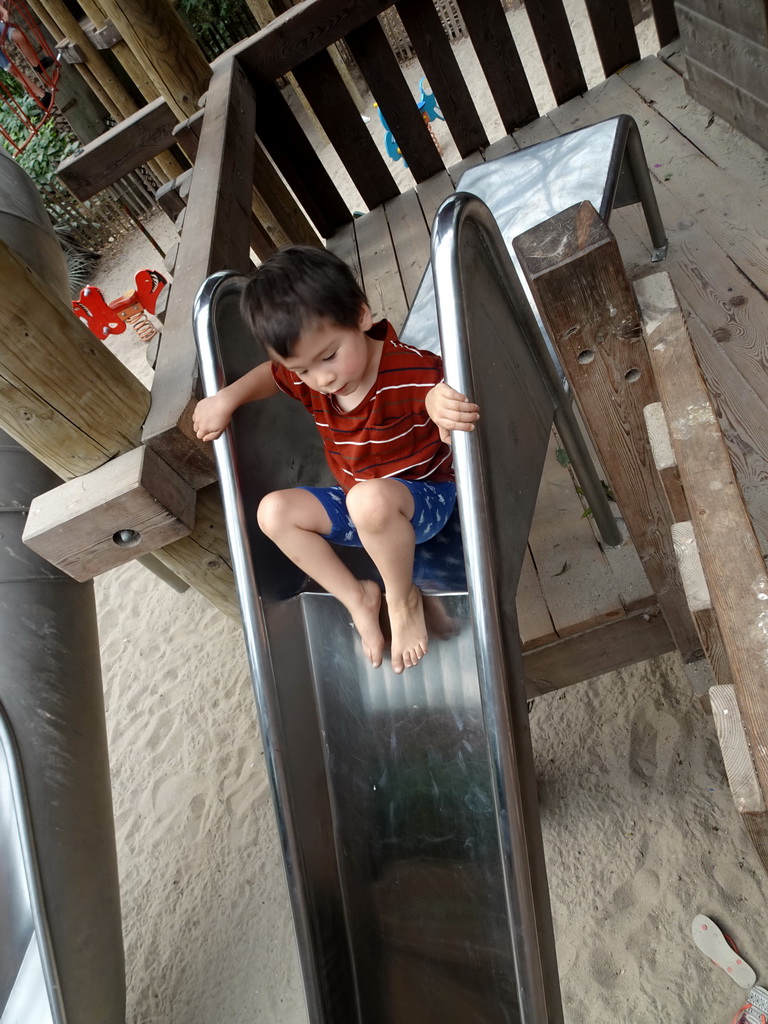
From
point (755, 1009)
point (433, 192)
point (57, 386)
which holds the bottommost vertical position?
point (755, 1009)

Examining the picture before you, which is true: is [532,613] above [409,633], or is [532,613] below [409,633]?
below

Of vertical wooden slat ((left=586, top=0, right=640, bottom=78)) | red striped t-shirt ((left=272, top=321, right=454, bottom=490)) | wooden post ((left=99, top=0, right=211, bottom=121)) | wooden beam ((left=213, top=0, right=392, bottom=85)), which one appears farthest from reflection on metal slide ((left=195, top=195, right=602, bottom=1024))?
vertical wooden slat ((left=586, top=0, right=640, bottom=78))

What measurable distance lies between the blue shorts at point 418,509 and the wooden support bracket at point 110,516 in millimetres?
369

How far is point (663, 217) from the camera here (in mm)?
2732

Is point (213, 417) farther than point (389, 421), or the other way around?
point (213, 417)

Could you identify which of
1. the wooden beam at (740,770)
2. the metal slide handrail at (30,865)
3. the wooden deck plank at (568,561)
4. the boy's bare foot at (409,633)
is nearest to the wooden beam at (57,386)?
the boy's bare foot at (409,633)

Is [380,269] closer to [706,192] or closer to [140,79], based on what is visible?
[706,192]

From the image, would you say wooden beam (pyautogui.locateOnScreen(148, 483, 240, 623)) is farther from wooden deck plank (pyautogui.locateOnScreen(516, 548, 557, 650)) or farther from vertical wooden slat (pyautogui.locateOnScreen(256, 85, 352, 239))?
vertical wooden slat (pyautogui.locateOnScreen(256, 85, 352, 239))

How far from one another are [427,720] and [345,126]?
9.51ft

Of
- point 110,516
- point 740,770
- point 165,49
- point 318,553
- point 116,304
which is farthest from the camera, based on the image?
point 116,304

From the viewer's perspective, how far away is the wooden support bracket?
167 centimetres

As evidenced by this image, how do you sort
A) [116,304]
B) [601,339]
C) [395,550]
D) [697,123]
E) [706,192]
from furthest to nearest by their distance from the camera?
[116,304]
[697,123]
[706,192]
[395,550]
[601,339]

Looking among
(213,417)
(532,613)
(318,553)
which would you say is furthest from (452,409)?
(532,613)

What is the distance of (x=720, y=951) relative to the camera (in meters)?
1.80
